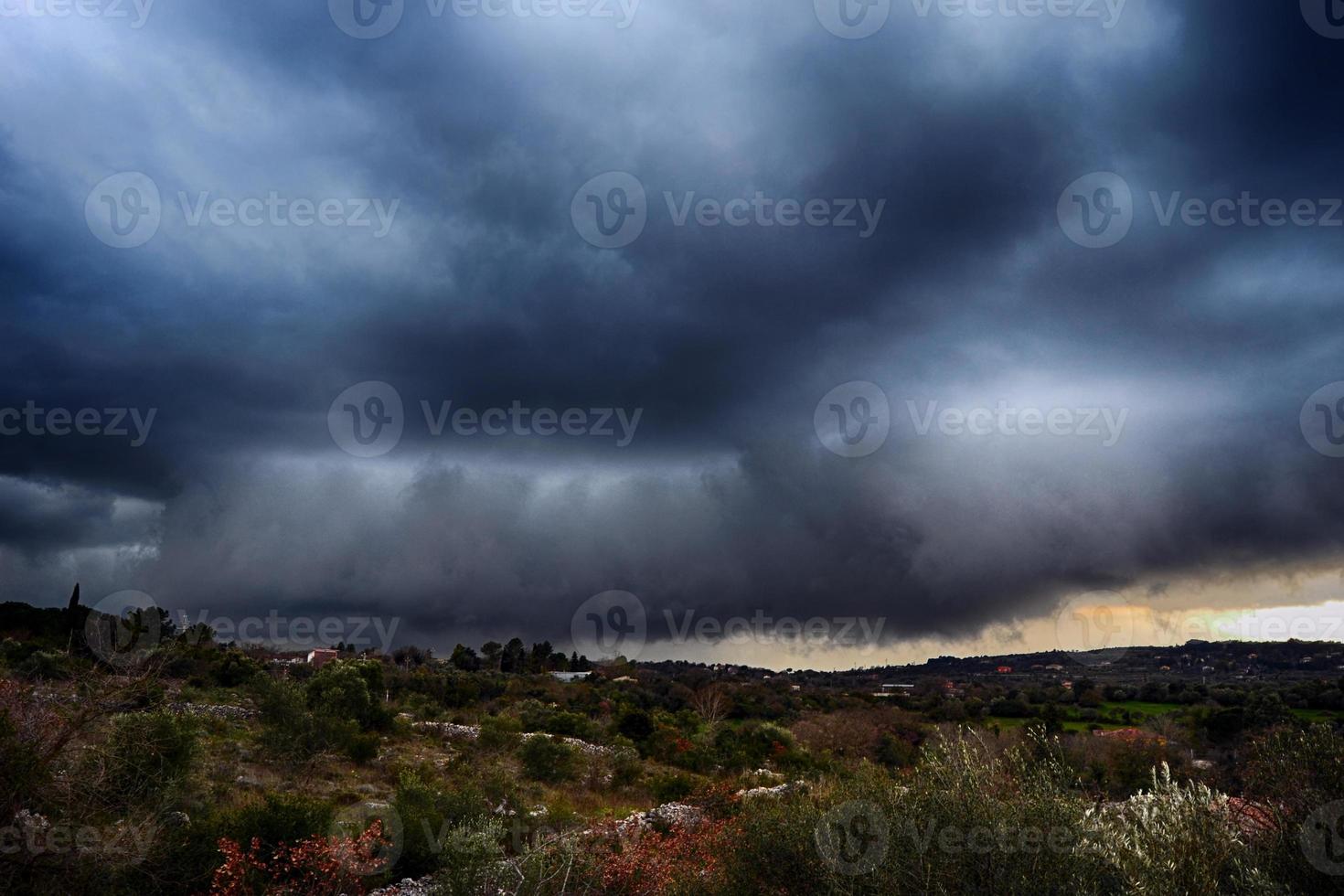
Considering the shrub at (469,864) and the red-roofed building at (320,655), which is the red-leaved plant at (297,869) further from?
the red-roofed building at (320,655)

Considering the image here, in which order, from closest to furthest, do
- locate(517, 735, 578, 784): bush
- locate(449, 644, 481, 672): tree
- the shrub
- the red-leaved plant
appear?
the red-leaved plant
the shrub
locate(517, 735, 578, 784): bush
locate(449, 644, 481, 672): tree

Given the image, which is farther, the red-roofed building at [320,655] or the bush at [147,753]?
the red-roofed building at [320,655]

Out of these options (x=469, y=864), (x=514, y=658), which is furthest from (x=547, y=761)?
(x=514, y=658)

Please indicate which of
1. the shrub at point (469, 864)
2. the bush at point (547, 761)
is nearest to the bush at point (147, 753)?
the shrub at point (469, 864)

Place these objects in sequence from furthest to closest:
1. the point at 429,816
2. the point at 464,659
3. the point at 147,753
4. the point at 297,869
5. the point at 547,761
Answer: the point at 464,659 → the point at 547,761 → the point at 429,816 → the point at 147,753 → the point at 297,869

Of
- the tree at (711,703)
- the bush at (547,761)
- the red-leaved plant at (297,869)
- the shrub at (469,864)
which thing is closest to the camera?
the red-leaved plant at (297,869)

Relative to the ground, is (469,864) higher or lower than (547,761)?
higher

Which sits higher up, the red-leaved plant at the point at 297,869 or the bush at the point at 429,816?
the red-leaved plant at the point at 297,869

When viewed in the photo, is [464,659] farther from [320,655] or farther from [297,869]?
[297,869]

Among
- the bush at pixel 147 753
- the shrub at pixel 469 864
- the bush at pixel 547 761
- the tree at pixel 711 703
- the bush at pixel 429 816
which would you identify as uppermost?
the bush at pixel 147 753

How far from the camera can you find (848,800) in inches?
485

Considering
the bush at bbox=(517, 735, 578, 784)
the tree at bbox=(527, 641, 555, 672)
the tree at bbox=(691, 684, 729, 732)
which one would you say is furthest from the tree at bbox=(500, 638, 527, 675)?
the bush at bbox=(517, 735, 578, 784)

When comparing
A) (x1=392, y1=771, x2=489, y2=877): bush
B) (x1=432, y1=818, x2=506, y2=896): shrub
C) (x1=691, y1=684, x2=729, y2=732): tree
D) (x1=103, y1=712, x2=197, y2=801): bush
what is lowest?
(x1=691, y1=684, x2=729, y2=732): tree

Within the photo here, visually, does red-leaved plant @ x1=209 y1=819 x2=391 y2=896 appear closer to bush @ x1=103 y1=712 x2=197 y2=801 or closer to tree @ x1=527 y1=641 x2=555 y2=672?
bush @ x1=103 y1=712 x2=197 y2=801
